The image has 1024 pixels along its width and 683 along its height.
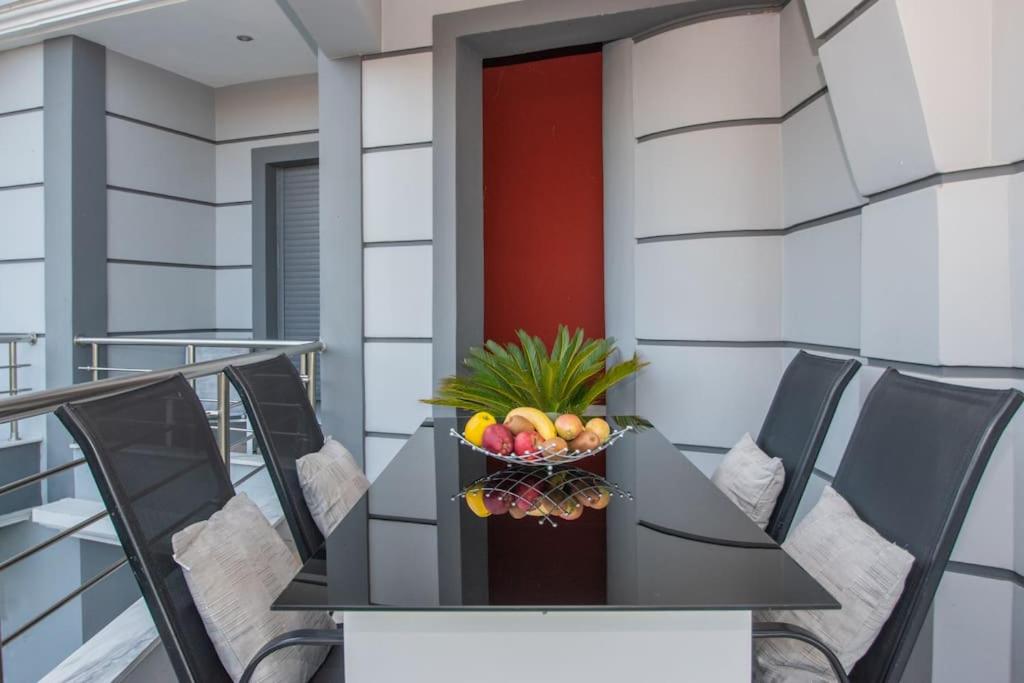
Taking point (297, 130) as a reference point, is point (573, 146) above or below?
below

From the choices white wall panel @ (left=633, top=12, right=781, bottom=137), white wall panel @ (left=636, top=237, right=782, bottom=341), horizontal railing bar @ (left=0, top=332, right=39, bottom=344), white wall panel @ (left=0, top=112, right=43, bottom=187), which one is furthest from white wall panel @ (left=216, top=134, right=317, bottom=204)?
white wall panel @ (left=636, top=237, right=782, bottom=341)

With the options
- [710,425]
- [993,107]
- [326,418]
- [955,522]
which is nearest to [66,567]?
[326,418]

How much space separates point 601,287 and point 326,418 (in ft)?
5.66

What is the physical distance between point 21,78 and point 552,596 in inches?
203

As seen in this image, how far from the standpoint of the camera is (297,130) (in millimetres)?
4645

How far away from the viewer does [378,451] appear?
3158mm

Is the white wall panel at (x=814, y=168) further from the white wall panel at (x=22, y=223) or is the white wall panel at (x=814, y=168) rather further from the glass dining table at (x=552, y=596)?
the white wall panel at (x=22, y=223)

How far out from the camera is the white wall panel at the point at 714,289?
269cm

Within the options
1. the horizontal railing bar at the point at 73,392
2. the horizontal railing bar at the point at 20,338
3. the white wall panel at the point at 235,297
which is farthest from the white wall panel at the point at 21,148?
the horizontal railing bar at the point at 73,392

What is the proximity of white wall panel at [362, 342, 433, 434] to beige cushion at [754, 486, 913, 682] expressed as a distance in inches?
85.3

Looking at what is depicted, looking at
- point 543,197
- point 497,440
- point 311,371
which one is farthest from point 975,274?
point 311,371

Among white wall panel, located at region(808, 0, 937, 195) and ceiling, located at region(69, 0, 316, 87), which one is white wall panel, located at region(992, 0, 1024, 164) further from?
ceiling, located at region(69, 0, 316, 87)

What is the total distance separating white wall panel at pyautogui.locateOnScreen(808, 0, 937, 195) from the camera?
1615mm

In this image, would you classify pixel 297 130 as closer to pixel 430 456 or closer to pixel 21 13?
pixel 21 13
